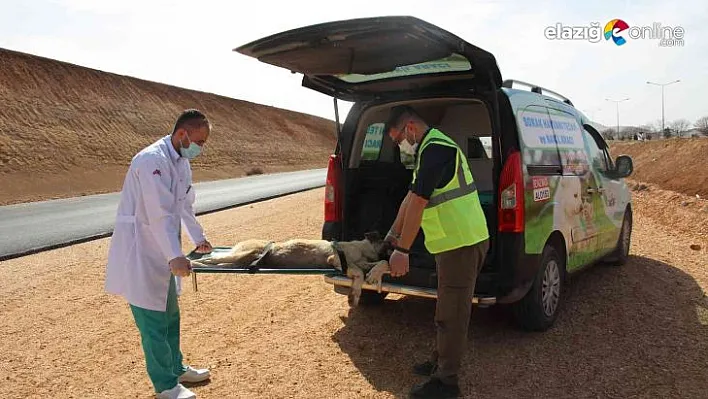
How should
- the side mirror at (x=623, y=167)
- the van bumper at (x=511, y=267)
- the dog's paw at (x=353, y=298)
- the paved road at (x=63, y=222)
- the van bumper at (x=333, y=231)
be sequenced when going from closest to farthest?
the dog's paw at (x=353, y=298), the van bumper at (x=511, y=267), the van bumper at (x=333, y=231), the side mirror at (x=623, y=167), the paved road at (x=63, y=222)

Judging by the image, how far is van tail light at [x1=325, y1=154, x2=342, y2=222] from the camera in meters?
5.34

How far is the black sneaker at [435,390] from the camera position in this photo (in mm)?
3672

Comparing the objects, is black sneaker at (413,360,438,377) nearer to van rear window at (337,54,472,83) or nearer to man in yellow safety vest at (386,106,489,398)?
man in yellow safety vest at (386,106,489,398)

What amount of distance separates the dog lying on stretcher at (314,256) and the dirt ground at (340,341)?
0.73m

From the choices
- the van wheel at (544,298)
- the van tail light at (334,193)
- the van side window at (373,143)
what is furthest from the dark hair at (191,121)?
the van wheel at (544,298)

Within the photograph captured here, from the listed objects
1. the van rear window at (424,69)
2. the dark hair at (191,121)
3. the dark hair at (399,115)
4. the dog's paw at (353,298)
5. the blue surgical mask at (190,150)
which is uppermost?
the van rear window at (424,69)

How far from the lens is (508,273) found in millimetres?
4289

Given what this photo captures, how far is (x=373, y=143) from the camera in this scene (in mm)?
5617

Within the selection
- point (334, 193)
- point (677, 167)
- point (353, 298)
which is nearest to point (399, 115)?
point (353, 298)

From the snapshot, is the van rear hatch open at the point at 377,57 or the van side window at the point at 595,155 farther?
the van side window at the point at 595,155

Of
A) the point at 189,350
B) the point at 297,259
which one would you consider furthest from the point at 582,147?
the point at 189,350

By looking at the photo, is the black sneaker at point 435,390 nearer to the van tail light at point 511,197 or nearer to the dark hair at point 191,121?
the van tail light at point 511,197

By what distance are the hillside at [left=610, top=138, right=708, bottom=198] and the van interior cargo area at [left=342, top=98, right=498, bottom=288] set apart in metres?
14.2

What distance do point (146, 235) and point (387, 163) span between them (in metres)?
2.57
